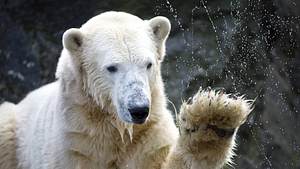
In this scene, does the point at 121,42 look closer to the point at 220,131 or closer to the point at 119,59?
the point at 119,59

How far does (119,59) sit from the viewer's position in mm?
4652

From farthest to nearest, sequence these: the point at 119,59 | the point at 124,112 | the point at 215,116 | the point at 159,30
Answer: the point at 159,30
the point at 119,59
the point at 124,112
the point at 215,116

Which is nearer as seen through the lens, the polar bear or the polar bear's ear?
the polar bear

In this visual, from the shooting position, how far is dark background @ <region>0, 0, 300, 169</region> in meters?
7.50

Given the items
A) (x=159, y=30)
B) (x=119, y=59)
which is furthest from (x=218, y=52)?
(x=119, y=59)

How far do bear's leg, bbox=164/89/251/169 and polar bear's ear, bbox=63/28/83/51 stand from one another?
2.76ft

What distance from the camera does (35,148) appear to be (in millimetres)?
5473

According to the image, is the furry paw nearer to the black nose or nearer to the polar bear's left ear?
the black nose

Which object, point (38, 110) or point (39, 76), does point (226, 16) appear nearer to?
point (39, 76)

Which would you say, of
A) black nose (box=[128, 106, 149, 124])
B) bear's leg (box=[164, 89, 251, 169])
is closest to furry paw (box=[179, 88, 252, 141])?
bear's leg (box=[164, 89, 251, 169])

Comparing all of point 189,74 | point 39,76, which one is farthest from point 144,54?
point 39,76

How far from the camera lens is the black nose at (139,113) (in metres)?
4.41

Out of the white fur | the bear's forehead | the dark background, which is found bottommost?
the dark background

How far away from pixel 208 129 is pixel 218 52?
3589 mm
